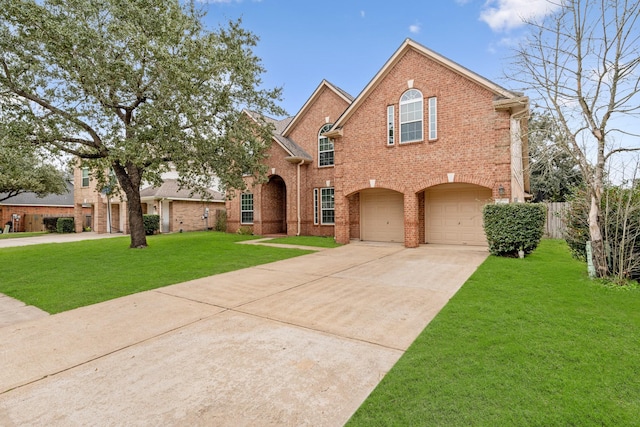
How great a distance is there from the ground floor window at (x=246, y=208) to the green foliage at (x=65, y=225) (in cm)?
1572

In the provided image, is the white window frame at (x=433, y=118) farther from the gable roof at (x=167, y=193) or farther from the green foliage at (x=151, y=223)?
the green foliage at (x=151, y=223)

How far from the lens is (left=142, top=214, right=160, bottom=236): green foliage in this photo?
892 inches

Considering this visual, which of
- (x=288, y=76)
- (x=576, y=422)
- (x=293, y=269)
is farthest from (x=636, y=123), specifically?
(x=288, y=76)

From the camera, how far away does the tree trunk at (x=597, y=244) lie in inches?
273

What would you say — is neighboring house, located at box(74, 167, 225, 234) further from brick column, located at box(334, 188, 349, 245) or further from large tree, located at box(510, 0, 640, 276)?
large tree, located at box(510, 0, 640, 276)

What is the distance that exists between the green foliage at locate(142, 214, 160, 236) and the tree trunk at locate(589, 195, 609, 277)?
23280 millimetres

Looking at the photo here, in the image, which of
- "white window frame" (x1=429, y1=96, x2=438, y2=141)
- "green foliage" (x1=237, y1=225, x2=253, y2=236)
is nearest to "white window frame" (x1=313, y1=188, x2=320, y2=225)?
"green foliage" (x1=237, y1=225, x2=253, y2=236)

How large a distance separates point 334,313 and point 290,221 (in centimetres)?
1393

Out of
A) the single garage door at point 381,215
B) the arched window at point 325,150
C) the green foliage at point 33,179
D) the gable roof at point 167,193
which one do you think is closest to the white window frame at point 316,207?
the arched window at point 325,150

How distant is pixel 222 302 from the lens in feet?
19.6

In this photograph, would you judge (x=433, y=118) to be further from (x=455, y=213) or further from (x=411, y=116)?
(x=455, y=213)

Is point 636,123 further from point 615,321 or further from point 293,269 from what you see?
point 293,269

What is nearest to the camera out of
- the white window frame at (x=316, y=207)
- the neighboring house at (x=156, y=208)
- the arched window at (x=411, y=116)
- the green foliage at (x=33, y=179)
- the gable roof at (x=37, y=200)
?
the green foliage at (x=33, y=179)

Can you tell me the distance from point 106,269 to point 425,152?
1141cm
